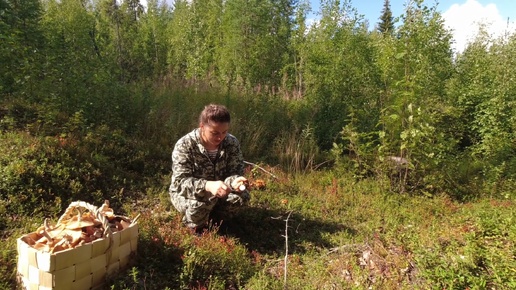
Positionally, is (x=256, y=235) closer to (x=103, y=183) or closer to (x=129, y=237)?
(x=129, y=237)

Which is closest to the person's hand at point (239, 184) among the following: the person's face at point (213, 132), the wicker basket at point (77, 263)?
the person's face at point (213, 132)

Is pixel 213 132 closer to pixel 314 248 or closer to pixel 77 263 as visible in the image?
pixel 77 263

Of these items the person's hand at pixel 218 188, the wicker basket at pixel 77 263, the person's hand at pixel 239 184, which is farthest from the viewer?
the person's hand at pixel 239 184

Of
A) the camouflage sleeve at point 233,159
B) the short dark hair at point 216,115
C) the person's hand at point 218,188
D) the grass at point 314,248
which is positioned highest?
the short dark hair at point 216,115

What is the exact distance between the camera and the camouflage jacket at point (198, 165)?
3.39m

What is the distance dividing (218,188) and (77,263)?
1.25 m

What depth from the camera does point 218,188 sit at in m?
3.04

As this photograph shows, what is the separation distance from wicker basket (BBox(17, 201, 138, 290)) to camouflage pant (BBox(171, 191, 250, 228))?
0.80m

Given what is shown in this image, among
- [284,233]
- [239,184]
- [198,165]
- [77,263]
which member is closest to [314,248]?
[284,233]

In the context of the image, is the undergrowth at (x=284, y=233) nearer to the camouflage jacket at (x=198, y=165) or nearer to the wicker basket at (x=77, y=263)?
the wicker basket at (x=77, y=263)

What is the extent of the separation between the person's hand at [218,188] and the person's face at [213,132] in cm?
50

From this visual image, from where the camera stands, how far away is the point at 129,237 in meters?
2.75

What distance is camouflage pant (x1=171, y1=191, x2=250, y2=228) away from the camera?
3.45m

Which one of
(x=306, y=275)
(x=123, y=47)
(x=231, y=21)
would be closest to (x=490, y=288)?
(x=306, y=275)
